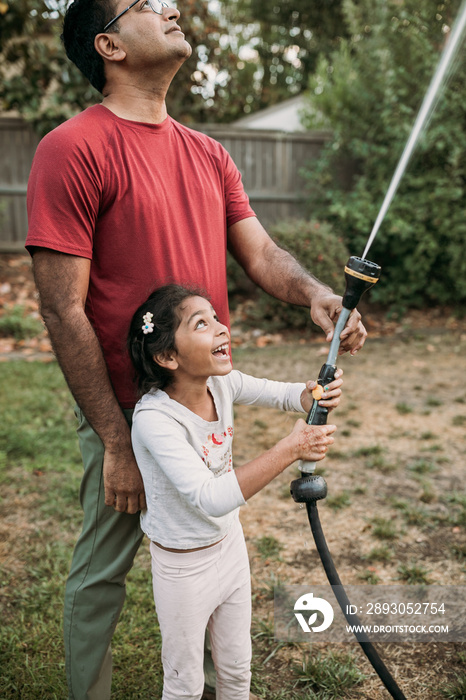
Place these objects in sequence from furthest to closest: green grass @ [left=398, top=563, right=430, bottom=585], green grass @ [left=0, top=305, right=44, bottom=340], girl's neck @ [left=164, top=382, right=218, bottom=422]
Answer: green grass @ [left=0, top=305, right=44, bottom=340]
green grass @ [left=398, top=563, right=430, bottom=585]
girl's neck @ [left=164, top=382, right=218, bottom=422]

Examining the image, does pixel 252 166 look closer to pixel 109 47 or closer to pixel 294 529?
pixel 294 529

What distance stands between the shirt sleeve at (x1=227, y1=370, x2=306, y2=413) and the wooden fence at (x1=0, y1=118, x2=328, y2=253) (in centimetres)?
691

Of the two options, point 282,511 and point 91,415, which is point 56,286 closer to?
point 91,415

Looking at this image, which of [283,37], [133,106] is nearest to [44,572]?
[133,106]

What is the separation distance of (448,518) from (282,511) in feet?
2.95

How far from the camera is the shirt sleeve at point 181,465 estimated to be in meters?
1.49

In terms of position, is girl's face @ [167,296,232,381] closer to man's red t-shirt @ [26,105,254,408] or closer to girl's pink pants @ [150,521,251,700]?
man's red t-shirt @ [26,105,254,408]

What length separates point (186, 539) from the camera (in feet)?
5.41

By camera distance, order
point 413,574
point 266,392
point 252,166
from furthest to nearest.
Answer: point 252,166 → point 413,574 → point 266,392

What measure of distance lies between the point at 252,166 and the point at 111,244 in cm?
754

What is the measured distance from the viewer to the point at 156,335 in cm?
164

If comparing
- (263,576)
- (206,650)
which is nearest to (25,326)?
(263,576)

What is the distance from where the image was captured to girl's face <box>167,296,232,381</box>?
5.34ft

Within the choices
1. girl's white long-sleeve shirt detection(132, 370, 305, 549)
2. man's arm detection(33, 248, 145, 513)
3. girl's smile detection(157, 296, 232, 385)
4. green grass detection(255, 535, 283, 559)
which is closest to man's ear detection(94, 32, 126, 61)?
man's arm detection(33, 248, 145, 513)
